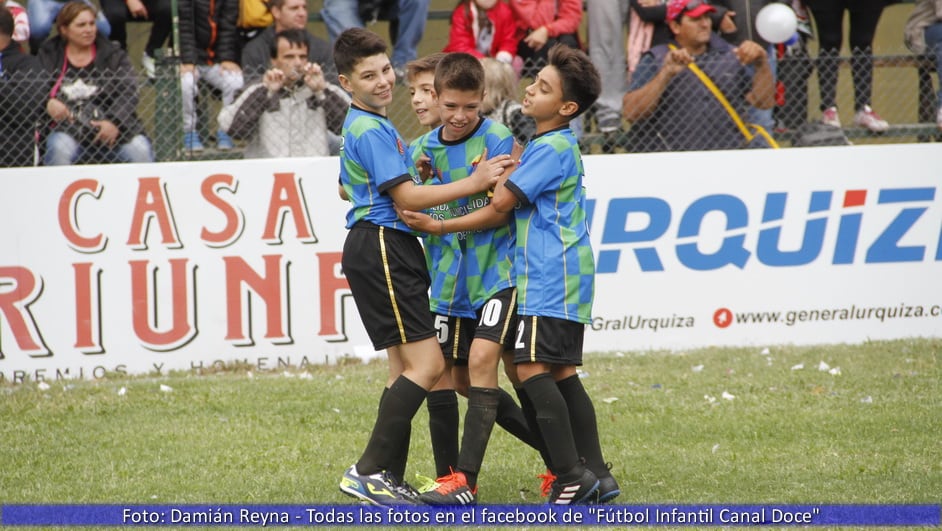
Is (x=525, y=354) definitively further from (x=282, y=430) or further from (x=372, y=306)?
(x=282, y=430)

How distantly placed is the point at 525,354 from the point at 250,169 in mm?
4082

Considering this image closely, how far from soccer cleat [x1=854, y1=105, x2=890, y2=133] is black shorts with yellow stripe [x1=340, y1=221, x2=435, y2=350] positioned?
588 centimetres

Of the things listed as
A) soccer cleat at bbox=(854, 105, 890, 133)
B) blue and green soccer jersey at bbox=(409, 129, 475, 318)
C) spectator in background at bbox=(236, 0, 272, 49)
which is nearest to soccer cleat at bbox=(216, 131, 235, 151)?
spectator in background at bbox=(236, 0, 272, 49)

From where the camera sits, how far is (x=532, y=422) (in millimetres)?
5070

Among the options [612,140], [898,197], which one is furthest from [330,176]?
[898,197]

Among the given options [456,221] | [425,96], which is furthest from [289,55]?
[456,221]

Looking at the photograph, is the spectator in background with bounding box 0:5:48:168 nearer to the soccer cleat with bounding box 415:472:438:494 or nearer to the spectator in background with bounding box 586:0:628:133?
the spectator in background with bounding box 586:0:628:133

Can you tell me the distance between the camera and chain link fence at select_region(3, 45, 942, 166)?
328 inches

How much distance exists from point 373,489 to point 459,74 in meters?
1.65

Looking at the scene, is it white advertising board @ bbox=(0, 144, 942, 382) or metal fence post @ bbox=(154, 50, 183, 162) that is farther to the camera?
metal fence post @ bbox=(154, 50, 183, 162)

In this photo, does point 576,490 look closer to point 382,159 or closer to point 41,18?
point 382,159

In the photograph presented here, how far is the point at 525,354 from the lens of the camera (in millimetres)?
4617

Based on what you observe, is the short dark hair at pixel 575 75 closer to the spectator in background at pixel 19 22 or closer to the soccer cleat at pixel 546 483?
the soccer cleat at pixel 546 483

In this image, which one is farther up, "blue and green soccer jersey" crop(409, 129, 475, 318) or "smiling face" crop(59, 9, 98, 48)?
"smiling face" crop(59, 9, 98, 48)
